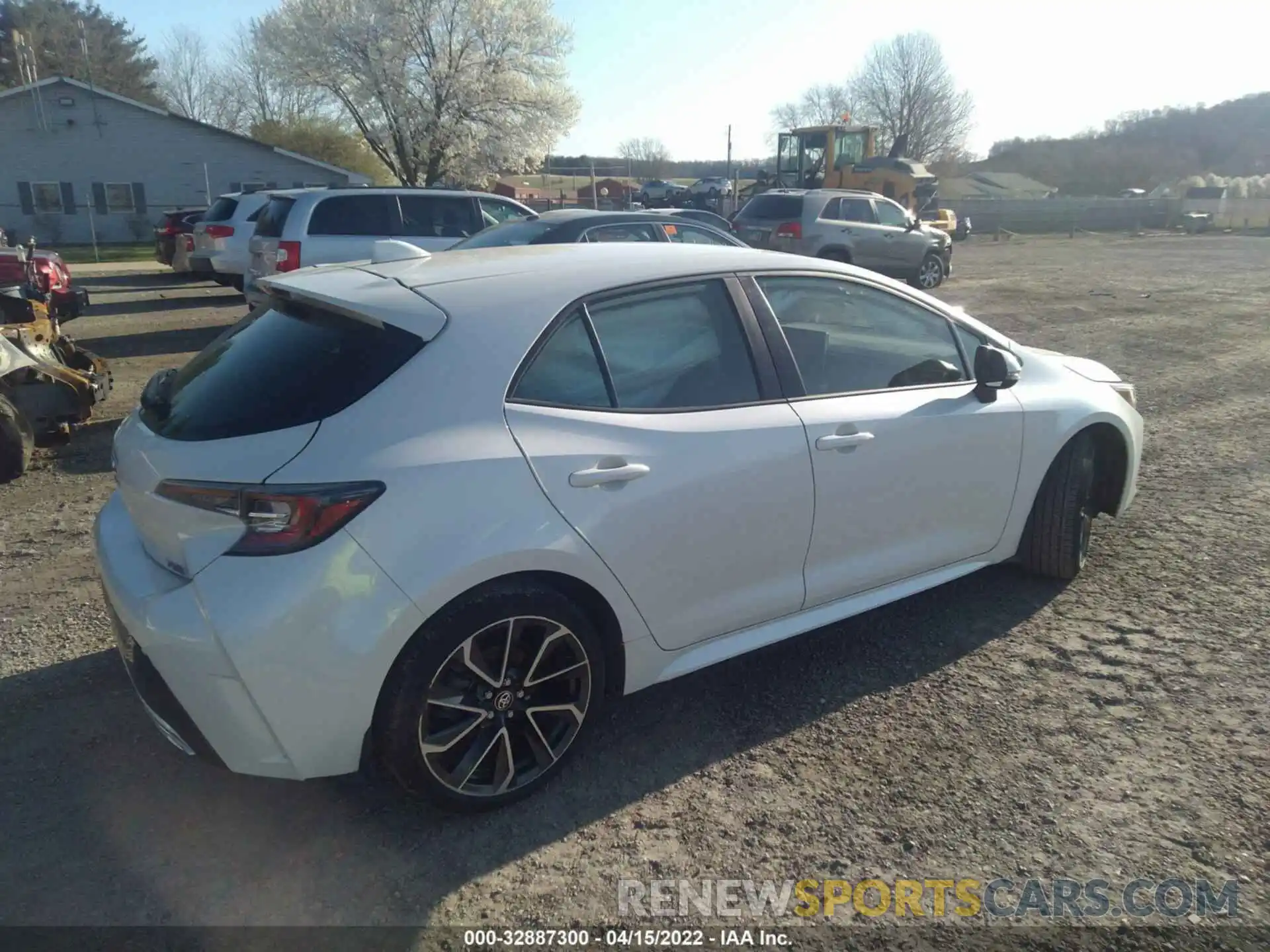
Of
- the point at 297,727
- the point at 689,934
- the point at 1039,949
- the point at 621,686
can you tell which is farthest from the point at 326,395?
the point at 1039,949

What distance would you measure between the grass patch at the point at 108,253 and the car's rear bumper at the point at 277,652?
2691cm

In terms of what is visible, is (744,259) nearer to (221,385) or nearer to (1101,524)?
(221,385)

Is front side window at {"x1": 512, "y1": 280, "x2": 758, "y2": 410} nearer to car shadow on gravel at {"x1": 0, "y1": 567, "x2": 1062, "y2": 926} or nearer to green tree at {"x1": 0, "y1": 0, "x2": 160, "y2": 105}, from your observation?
car shadow on gravel at {"x1": 0, "y1": 567, "x2": 1062, "y2": 926}

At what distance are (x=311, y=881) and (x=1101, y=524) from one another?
14.8 feet

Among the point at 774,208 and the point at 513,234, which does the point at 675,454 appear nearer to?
the point at 513,234

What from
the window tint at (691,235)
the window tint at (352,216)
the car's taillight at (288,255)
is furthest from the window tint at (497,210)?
the window tint at (691,235)

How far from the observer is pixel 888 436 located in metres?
3.52

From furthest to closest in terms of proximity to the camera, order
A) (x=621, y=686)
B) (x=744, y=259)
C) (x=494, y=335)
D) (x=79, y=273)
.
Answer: (x=79, y=273)
(x=744, y=259)
(x=621, y=686)
(x=494, y=335)

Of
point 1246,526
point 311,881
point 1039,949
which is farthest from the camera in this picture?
point 1246,526

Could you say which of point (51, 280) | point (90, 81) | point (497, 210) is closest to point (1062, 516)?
point (497, 210)

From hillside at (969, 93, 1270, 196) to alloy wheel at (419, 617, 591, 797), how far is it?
8090 cm

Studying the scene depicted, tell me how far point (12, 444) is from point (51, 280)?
5755 mm

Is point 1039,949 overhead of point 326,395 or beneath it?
beneath

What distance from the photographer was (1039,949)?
2.40 meters
